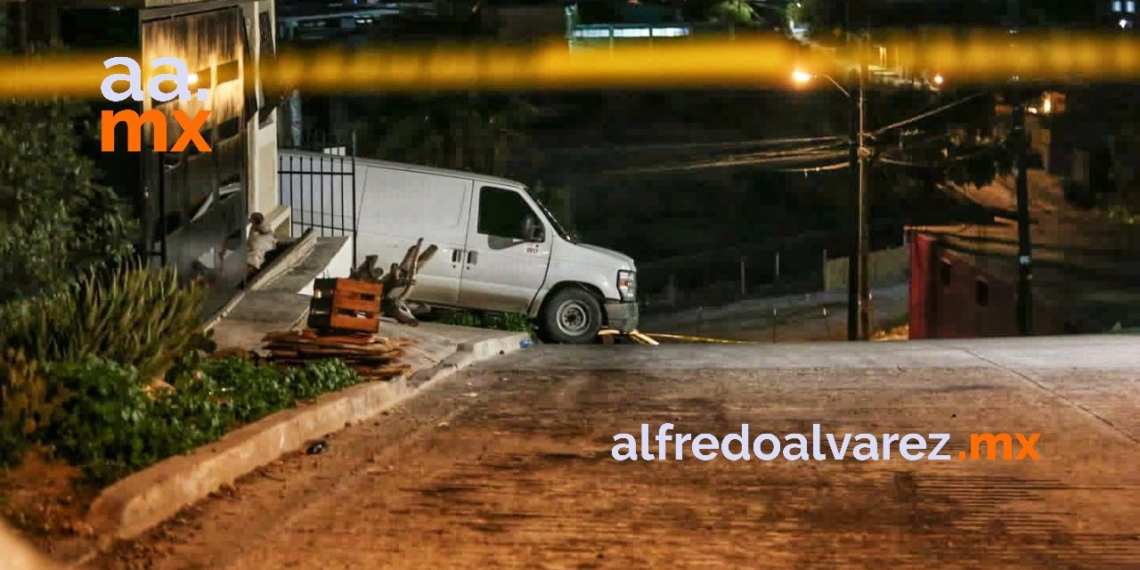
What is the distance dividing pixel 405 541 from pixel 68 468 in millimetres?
1866

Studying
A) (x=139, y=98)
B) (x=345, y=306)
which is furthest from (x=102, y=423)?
(x=345, y=306)

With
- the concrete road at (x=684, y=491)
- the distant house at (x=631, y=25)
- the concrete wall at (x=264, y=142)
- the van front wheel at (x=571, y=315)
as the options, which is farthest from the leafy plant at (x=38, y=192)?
the distant house at (x=631, y=25)

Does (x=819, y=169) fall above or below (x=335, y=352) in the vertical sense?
above

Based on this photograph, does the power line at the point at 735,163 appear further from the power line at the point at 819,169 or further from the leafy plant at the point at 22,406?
the leafy plant at the point at 22,406

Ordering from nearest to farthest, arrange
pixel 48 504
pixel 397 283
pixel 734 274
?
pixel 48 504 < pixel 397 283 < pixel 734 274

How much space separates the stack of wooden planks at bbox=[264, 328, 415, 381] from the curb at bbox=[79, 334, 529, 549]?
251 millimetres

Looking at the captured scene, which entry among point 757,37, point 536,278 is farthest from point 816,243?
point 536,278

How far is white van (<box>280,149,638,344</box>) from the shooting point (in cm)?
2144

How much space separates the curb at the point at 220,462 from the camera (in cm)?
780

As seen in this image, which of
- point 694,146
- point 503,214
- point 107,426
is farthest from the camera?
point 694,146

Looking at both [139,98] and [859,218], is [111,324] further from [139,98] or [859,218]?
[859,218]

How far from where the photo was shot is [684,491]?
935 cm

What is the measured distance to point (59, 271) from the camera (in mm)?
11297

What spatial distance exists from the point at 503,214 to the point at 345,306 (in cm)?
722
